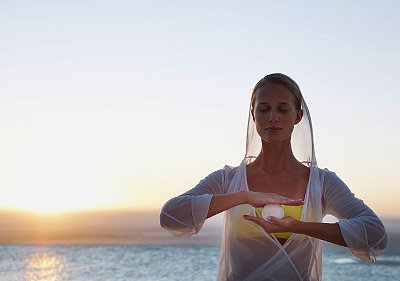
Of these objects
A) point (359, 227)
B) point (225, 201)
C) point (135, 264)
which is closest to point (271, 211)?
point (225, 201)

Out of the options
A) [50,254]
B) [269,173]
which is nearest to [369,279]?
[50,254]

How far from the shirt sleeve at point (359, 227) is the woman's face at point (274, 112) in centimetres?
30

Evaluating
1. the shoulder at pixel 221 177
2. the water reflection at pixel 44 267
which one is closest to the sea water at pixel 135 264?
the water reflection at pixel 44 267

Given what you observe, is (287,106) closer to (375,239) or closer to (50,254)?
(375,239)

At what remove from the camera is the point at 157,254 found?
24781mm

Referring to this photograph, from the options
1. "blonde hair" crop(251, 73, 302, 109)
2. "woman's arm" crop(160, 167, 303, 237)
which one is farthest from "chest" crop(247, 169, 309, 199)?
"blonde hair" crop(251, 73, 302, 109)

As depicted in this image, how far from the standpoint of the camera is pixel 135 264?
72.3ft

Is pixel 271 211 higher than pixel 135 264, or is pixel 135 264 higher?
pixel 271 211

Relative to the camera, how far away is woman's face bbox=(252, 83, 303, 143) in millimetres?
2441

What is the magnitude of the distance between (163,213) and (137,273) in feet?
57.3

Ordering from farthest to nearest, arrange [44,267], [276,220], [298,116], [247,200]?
1. [44,267]
2. [298,116]
3. [247,200]
4. [276,220]

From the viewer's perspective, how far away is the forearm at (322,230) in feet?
7.27

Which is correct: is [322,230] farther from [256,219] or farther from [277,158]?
[277,158]

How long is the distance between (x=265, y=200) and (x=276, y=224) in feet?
0.36
